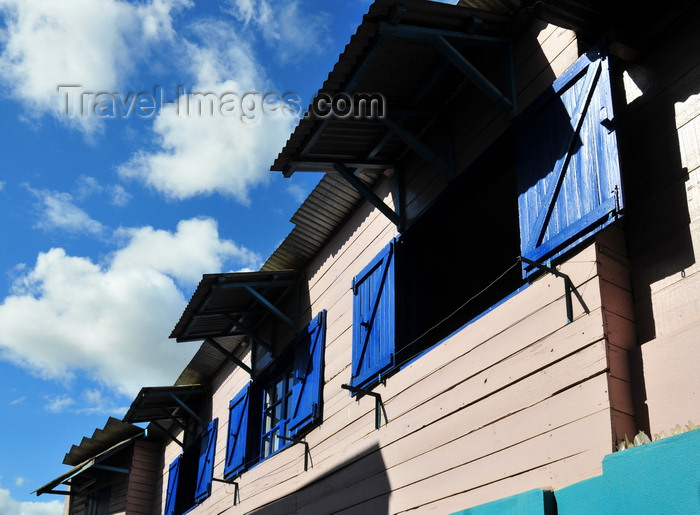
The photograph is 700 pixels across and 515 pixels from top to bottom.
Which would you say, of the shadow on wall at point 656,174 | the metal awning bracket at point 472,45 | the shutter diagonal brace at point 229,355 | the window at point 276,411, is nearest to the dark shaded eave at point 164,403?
the shutter diagonal brace at point 229,355

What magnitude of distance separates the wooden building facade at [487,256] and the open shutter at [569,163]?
0.02m

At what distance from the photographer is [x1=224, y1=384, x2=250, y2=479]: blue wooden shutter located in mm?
11022

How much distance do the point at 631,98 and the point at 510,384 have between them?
2.17 meters

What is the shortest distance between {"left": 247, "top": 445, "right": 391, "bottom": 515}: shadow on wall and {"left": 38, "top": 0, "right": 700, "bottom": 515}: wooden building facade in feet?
0.09

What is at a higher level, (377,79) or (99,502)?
(377,79)

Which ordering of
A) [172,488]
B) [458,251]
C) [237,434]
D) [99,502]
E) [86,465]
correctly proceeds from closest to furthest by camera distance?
1. [458,251]
2. [237,434]
3. [172,488]
4. [86,465]
5. [99,502]

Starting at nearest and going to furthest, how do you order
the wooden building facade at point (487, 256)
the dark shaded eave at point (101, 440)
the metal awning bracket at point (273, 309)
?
the wooden building facade at point (487, 256) < the metal awning bracket at point (273, 309) < the dark shaded eave at point (101, 440)

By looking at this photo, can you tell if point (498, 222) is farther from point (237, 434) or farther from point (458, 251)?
point (237, 434)

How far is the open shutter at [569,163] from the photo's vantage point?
16.8ft

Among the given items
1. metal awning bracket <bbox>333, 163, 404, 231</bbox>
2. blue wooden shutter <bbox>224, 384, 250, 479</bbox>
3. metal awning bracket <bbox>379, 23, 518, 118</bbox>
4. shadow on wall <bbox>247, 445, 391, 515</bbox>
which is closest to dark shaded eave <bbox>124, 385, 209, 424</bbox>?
blue wooden shutter <bbox>224, 384, 250, 479</bbox>

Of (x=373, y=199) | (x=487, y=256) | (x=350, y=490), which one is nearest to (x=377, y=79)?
(x=373, y=199)

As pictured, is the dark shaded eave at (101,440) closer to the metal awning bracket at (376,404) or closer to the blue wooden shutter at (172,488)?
the blue wooden shutter at (172,488)

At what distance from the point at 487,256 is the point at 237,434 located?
4740 millimetres

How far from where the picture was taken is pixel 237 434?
11.5m
